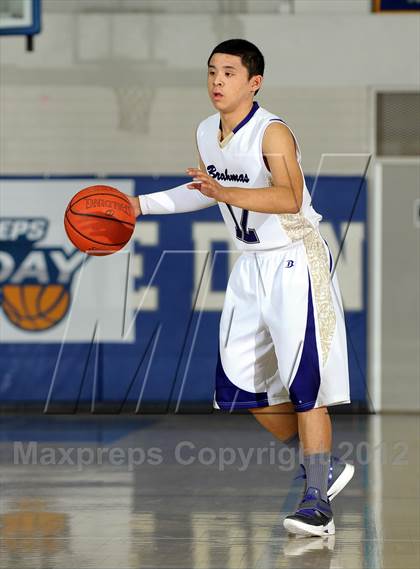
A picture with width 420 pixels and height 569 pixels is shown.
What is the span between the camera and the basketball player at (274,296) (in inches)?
175

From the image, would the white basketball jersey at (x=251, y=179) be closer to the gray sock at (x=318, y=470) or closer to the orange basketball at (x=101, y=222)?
the orange basketball at (x=101, y=222)

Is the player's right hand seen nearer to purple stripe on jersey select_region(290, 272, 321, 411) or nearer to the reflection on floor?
purple stripe on jersey select_region(290, 272, 321, 411)

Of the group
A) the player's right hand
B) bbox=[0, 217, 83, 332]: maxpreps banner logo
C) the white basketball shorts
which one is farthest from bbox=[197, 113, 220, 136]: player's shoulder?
bbox=[0, 217, 83, 332]: maxpreps banner logo

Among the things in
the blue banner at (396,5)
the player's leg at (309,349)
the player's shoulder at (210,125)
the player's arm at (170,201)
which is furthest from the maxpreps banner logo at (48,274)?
the player's leg at (309,349)

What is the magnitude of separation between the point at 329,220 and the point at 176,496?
5059 millimetres

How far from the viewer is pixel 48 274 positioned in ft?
33.1

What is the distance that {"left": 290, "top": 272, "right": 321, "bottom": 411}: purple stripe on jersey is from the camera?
4449 mm

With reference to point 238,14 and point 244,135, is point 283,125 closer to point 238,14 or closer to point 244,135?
point 244,135

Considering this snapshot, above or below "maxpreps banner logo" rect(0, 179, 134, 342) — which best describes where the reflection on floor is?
below

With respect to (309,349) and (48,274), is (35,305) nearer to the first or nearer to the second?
(48,274)

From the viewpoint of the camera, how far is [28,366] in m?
10.1

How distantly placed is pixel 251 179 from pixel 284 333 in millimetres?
568

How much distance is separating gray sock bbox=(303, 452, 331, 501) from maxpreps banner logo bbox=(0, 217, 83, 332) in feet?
19.1

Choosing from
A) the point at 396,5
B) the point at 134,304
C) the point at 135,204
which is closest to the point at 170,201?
the point at 135,204
